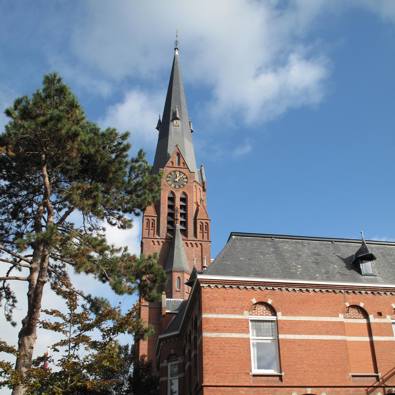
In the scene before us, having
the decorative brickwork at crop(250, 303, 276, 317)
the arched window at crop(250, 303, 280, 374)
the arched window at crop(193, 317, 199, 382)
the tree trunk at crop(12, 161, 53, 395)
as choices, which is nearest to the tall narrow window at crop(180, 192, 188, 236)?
the arched window at crop(193, 317, 199, 382)

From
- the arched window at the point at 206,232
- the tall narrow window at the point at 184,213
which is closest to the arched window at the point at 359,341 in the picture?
the arched window at the point at 206,232

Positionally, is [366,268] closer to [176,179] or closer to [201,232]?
[201,232]

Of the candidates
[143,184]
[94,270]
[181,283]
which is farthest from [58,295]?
[181,283]

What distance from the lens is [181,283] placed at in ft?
157

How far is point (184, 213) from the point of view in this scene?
58.8 meters

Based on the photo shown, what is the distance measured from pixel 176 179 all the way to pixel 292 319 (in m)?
40.8

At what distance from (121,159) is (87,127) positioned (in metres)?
1.67

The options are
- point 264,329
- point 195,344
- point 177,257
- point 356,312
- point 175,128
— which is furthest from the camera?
point 175,128

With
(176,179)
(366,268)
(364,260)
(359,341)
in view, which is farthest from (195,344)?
(176,179)

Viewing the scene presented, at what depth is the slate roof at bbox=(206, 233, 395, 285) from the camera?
22.6 meters

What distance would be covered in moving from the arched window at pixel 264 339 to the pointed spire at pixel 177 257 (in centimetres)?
2768

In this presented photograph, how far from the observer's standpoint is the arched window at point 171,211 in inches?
2250

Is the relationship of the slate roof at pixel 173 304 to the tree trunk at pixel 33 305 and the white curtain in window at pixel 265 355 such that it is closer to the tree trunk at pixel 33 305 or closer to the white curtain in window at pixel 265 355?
the white curtain in window at pixel 265 355

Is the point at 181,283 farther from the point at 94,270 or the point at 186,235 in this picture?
the point at 94,270
